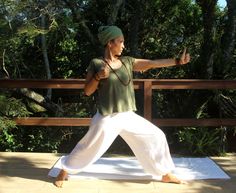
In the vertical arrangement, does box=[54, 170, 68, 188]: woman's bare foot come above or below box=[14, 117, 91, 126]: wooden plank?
below

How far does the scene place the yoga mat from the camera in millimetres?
5625

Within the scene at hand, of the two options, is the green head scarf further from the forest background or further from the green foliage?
the green foliage

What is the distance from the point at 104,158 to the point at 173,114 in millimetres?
2086

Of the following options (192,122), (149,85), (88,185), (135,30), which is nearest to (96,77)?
(88,185)

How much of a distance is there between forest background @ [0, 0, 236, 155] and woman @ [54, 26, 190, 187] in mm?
2014

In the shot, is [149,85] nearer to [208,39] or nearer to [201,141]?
→ [201,141]

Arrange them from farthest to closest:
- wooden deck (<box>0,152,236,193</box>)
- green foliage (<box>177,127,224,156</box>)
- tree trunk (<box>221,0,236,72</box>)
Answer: tree trunk (<box>221,0,236,72</box>), green foliage (<box>177,127,224,156</box>), wooden deck (<box>0,152,236,193</box>)

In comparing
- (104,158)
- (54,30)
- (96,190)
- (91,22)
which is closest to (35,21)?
(54,30)

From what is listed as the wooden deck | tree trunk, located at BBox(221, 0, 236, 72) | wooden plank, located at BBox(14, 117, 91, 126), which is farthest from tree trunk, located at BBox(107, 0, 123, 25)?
the wooden deck

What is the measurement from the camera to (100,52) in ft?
27.9

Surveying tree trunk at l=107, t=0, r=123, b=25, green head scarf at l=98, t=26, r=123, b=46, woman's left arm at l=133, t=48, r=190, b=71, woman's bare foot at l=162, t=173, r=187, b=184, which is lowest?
woman's bare foot at l=162, t=173, r=187, b=184

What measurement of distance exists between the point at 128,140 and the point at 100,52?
11.5 feet

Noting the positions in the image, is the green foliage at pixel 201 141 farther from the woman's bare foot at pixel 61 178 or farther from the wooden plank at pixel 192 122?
the woman's bare foot at pixel 61 178

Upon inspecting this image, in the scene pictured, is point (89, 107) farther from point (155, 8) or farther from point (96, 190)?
point (96, 190)
